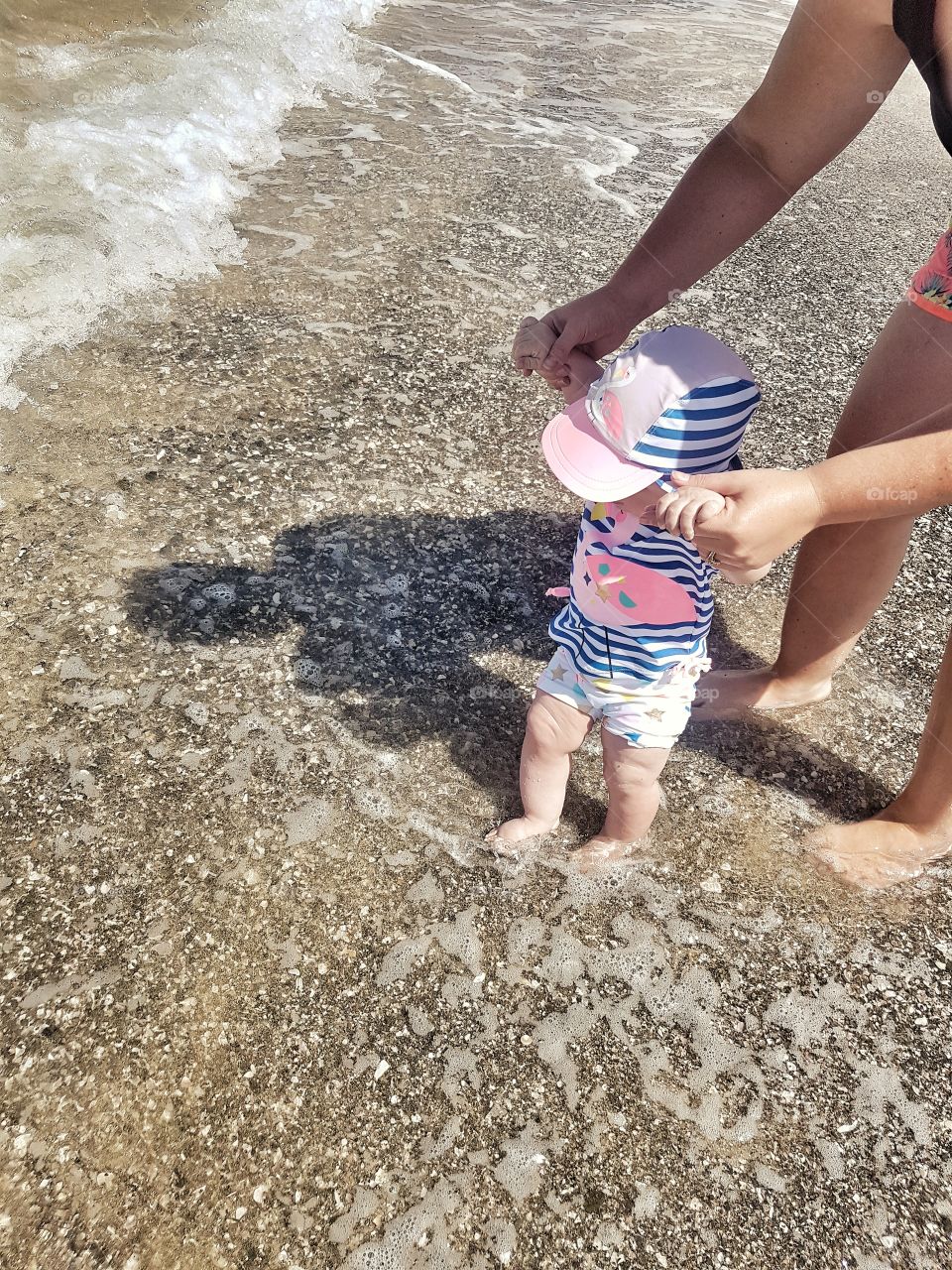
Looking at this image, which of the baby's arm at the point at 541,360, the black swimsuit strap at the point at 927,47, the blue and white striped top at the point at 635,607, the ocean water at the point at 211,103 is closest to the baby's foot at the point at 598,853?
the blue and white striped top at the point at 635,607

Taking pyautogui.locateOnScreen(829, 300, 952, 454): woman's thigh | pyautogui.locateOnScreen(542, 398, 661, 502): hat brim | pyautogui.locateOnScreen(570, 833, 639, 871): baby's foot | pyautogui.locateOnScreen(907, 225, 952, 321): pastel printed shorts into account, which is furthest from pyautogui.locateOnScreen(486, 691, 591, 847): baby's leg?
pyautogui.locateOnScreen(907, 225, 952, 321): pastel printed shorts

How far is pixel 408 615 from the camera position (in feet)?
9.87

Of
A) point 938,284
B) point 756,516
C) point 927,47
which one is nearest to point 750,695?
point 938,284

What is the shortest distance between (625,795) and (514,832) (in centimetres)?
32

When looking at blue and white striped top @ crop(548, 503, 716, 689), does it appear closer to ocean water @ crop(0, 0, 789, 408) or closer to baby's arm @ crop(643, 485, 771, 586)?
baby's arm @ crop(643, 485, 771, 586)

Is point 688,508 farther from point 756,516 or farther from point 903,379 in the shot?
point 903,379

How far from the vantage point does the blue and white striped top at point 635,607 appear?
2.00m

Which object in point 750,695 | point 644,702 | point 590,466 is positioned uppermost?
point 590,466

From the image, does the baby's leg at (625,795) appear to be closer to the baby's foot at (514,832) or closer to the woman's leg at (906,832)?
the baby's foot at (514,832)

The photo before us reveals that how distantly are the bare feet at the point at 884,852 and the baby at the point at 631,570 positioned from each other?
0.53 m

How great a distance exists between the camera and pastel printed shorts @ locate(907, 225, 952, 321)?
209 centimetres

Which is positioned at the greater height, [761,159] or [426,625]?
[761,159]

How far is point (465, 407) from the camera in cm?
388

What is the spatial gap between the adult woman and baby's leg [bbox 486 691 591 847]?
2.28ft
